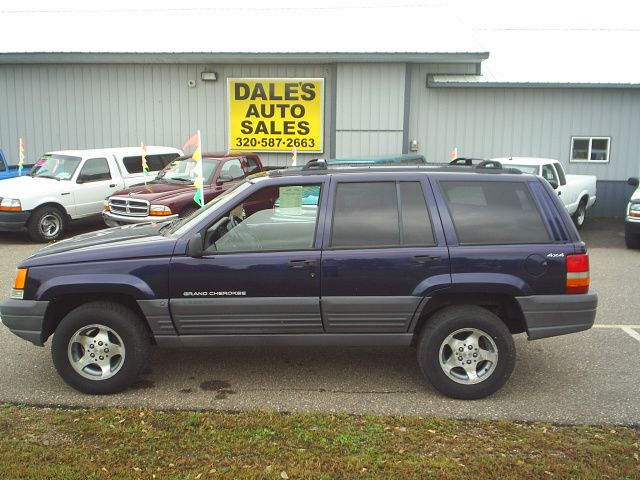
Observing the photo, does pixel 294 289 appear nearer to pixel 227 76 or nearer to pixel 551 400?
pixel 551 400

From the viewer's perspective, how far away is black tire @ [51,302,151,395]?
4.74 meters

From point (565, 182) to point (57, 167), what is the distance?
10501 millimetres

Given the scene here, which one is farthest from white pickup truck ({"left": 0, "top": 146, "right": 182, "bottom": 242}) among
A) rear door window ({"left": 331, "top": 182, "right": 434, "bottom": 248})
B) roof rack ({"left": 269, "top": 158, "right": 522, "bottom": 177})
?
rear door window ({"left": 331, "top": 182, "right": 434, "bottom": 248})

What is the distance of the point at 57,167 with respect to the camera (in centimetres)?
1291

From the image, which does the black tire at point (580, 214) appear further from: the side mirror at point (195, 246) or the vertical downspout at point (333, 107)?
the side mirror at point (195, 246)

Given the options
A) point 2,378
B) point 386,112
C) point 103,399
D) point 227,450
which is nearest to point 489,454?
point 227,450

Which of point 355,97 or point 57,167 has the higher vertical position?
point 355,97

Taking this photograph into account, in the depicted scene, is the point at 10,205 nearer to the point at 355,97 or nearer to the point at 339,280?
the point at 355,97

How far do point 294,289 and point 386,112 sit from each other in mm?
12220

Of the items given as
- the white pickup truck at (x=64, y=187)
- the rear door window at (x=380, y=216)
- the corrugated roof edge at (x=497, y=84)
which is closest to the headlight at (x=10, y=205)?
the white pickup truck at (x=64, y=187)

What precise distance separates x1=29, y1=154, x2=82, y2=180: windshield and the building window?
12.0m

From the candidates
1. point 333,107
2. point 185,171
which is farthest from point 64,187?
point 333,107

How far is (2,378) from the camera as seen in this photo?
518 centimetres

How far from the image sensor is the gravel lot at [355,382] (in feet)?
15.3
